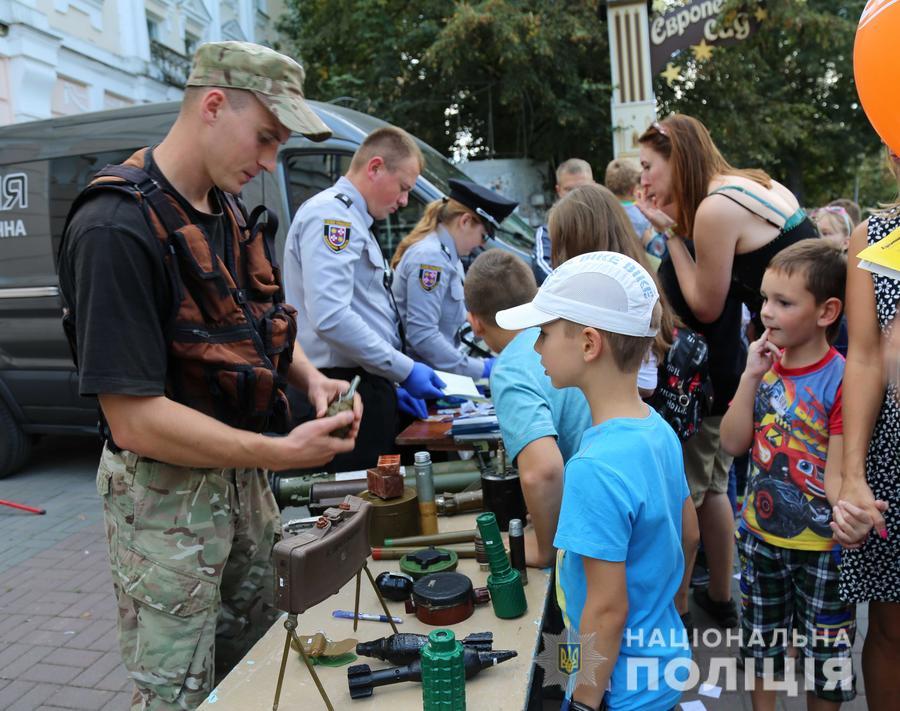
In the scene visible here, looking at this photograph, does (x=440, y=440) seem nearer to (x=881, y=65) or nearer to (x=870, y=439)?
(x=870, y=439)

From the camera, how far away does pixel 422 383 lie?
326 centimetres

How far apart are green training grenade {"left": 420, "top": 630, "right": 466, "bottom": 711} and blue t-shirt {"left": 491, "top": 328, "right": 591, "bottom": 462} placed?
0.69 m

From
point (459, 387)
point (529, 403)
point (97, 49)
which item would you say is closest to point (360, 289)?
point (459, 387)

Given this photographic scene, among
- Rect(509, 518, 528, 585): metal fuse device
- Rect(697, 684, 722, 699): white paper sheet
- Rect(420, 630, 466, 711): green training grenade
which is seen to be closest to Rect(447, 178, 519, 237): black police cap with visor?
Rect(509, 518, 528, 585): metal fuse device

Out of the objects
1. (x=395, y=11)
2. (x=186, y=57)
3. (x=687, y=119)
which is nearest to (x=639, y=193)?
(x=687, y=119)

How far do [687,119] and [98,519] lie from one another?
435 cm

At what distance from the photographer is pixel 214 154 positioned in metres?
1.67

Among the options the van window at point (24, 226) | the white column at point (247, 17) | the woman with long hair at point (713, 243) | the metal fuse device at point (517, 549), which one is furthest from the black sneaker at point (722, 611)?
the white column at point (247, 17)

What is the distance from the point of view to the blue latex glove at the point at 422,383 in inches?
128

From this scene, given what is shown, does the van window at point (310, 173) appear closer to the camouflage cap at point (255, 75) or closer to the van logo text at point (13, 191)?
the van logo text at point (13, 191)

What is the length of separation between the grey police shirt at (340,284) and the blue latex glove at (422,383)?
0.18ft

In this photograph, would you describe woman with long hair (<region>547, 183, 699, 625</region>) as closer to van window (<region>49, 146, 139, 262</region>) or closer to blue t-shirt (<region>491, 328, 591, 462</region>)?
blue t-shirt (<region>491, 328, 591, 462</region>)

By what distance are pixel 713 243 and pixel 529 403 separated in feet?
3.27

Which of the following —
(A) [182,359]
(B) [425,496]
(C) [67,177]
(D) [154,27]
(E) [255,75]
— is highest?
(D) [154,27]
